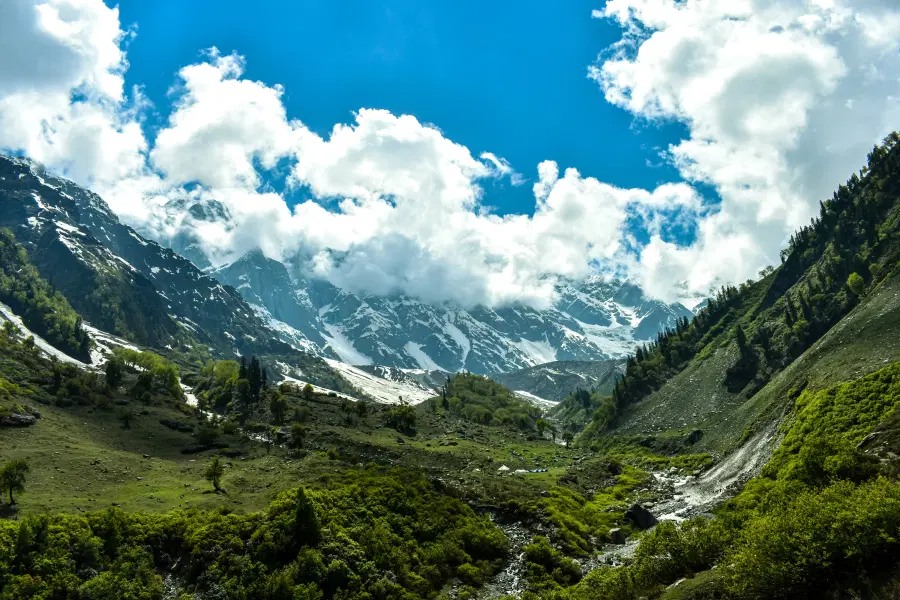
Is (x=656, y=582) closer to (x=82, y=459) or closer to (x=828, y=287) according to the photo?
(x=82, y=459)

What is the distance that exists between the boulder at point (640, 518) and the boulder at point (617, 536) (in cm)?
695

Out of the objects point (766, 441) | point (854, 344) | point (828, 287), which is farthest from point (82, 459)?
point (828, 287)

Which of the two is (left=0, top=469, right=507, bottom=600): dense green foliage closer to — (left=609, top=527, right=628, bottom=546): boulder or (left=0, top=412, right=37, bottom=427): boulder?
(left=609, top=527, right=628, bottom=546): boulder

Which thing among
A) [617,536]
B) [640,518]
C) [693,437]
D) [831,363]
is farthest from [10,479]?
[693,437]

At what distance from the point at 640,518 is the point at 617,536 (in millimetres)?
9461

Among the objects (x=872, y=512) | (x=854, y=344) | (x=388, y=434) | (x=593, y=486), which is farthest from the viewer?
(x=388, y=434)

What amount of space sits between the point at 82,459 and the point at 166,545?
51.0 metres

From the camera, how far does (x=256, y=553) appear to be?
59.2m

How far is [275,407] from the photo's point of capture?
193 meters

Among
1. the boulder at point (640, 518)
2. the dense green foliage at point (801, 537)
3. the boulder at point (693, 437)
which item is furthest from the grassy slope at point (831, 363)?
the boulder at point (640, 518)

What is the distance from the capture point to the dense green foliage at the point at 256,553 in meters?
53.8


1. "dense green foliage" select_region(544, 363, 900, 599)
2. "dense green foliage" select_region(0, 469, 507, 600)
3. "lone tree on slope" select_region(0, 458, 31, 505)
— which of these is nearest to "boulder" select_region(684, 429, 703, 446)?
"dense green foliage" select_region(544, 363, 900, 599)

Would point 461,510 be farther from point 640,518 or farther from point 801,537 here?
point 801,537

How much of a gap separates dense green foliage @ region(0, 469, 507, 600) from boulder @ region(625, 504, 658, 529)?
27.8m
